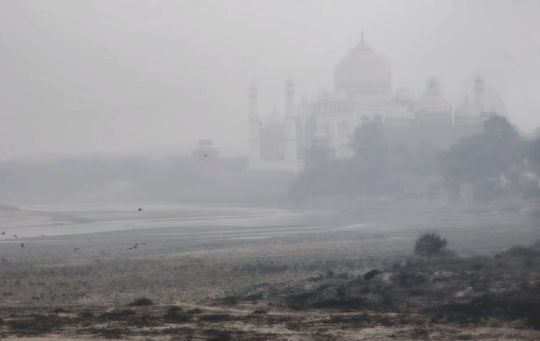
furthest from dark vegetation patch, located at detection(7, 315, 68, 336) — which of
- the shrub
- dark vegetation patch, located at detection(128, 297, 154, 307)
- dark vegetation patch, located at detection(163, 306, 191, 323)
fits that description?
the shrub

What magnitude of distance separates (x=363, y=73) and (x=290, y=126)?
6.87 meters

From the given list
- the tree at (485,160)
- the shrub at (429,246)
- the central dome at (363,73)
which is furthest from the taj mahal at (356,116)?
the shrub at (429,246)

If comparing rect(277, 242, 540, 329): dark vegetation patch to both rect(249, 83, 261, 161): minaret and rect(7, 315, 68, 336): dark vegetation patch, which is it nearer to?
rect(7, 315, 68, 336): dark vegetation patch

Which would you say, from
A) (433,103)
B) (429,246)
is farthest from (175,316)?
(433,103)

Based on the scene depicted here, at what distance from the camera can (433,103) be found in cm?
8138

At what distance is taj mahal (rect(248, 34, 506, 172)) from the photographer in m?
78.1

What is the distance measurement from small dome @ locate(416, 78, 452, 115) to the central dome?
3.99 metres

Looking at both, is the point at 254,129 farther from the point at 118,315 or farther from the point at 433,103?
the point at 118,315

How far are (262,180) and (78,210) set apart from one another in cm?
1852

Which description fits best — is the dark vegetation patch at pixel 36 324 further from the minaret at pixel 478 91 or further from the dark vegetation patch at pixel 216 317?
the minaret at pixel 478 91

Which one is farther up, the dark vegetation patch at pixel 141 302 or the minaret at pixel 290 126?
the minaret at pixel 290 126

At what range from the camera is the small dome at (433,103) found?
264 feet

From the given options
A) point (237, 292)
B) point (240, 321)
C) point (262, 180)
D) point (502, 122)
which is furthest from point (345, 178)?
point (240, 321)

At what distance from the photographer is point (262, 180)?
82312mm
